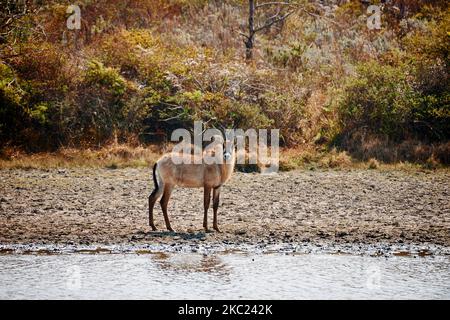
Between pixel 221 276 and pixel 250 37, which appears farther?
pixel 250 37

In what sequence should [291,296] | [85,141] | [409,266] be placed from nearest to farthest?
[291,296], [409,266], [85,141]

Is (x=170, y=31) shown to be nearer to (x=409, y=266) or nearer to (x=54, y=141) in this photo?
(x=54, y=141)

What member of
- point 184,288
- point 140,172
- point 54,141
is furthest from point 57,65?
point 184,288

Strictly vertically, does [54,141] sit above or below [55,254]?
above

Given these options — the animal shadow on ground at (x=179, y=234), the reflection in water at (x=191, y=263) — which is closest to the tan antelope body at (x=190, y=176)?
the animal shadow on ground at (x=179, y=234)

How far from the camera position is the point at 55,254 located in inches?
490

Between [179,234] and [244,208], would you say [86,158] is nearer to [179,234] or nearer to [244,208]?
[244,208]

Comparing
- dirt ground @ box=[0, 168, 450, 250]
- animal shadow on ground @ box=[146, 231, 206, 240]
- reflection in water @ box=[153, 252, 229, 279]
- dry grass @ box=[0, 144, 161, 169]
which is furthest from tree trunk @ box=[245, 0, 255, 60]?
reflection in water @ box=[153, 252, 229, 279]

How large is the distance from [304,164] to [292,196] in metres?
3.73

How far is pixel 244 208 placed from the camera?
15.5m

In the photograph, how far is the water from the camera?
11.3 m

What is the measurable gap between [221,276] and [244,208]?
385cm

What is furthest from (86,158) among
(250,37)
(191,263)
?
(191,263)

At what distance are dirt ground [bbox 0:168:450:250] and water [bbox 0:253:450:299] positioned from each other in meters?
0.81
